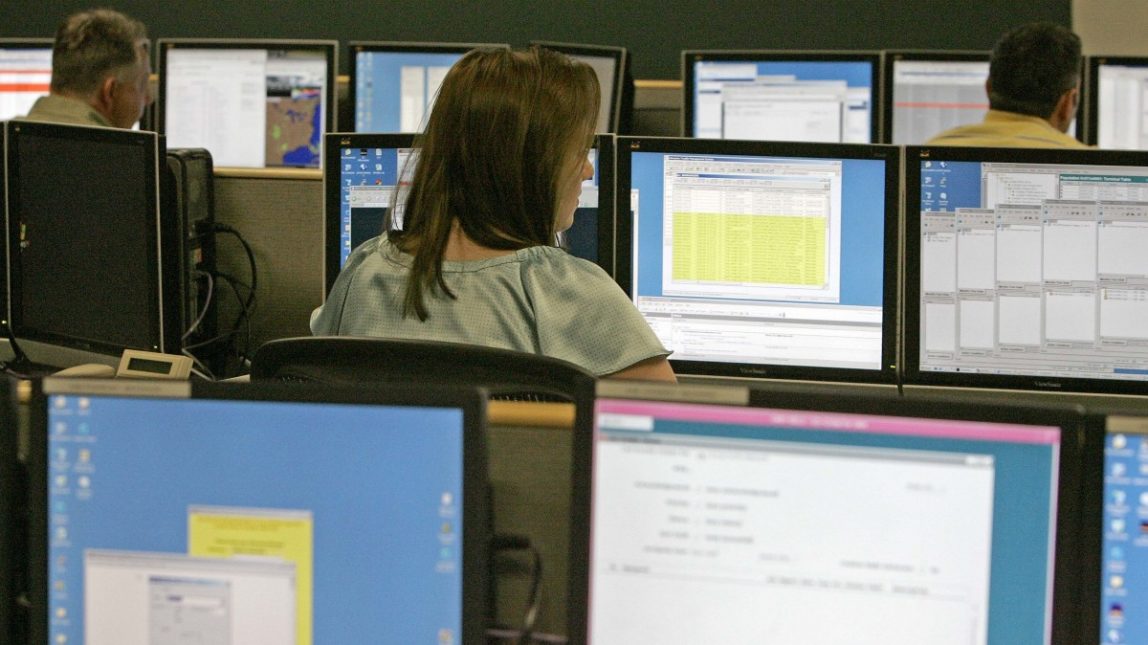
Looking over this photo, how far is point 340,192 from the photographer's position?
2217 millimetres

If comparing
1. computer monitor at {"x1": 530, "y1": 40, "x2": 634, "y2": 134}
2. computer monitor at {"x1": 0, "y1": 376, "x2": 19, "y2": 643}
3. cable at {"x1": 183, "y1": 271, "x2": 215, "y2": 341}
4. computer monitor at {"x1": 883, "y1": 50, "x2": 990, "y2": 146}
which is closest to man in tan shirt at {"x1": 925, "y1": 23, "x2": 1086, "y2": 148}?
computer monitor at {"x1": 883, "y1": 50, "x2": 990, "y2": 146}

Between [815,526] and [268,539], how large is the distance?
1.29 feet

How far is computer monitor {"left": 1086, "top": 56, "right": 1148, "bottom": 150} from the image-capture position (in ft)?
11.7

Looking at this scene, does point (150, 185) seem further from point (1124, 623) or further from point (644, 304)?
point (1124, 623)

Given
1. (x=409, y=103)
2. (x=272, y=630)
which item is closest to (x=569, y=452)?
(x=272, y=630)

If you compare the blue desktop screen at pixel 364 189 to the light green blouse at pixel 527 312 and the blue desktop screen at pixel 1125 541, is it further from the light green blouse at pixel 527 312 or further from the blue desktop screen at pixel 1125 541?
the blue desktop screen at pixel 1125 541

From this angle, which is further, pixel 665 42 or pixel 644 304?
pixel 665 42

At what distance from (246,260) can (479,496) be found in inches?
71.5

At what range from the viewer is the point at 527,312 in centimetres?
154

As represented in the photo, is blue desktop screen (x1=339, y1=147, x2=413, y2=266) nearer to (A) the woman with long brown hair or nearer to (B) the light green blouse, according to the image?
(A) the woman with long brown hair

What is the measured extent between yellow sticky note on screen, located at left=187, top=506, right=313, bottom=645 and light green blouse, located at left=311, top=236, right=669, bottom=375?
0.61 metres

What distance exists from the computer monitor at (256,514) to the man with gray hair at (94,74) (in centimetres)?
219

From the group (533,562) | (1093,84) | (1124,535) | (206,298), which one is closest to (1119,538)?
(1124,535)

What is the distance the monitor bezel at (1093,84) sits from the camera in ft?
11.7
